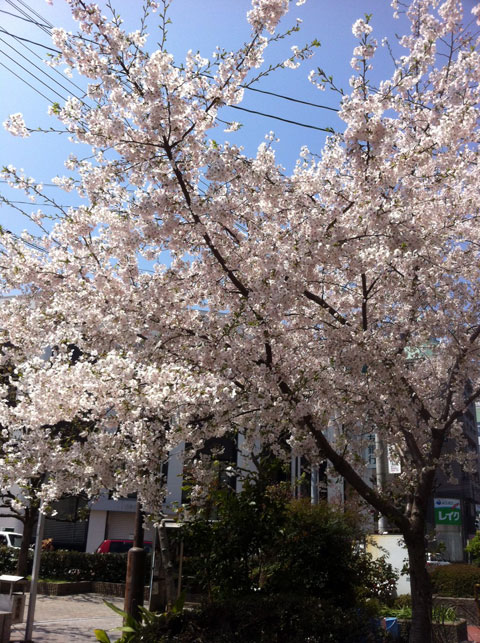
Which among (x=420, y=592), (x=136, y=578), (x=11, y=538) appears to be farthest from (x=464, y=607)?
(x=11, y=538)

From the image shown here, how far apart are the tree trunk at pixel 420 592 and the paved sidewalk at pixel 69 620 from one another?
17.6 ft

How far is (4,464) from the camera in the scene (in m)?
7.25

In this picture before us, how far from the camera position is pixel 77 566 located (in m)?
20.0

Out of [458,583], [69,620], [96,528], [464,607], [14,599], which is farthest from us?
[96,528]

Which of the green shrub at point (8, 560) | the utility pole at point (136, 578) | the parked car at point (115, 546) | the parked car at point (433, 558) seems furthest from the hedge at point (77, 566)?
the utility pole at point (136, 578)

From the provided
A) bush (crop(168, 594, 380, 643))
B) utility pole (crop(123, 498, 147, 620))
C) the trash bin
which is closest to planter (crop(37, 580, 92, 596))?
the trash bin

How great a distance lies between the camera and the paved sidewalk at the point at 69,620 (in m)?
10.2

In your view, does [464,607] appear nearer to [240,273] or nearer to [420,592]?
[420,592]

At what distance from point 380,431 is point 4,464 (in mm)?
5366

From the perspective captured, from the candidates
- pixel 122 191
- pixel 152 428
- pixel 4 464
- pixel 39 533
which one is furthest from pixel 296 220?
pixel 39 533

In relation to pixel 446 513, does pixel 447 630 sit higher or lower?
lower

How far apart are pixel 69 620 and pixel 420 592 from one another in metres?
8.60

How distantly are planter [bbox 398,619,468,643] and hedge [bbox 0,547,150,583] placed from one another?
41.0 ft

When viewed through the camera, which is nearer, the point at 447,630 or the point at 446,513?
the point at 447,630
